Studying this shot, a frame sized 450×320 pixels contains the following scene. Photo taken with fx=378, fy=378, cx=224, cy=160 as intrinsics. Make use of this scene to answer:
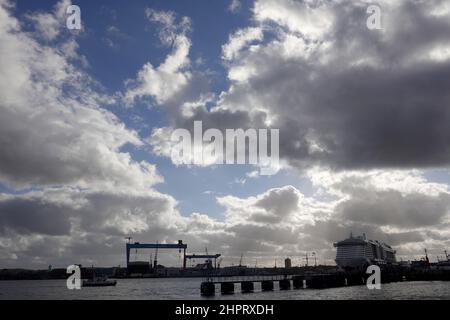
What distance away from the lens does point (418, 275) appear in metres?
157
